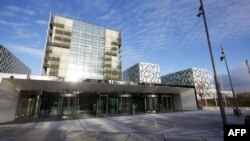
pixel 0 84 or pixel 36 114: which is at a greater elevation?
pixel 0 84

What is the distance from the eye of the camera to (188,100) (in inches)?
1075

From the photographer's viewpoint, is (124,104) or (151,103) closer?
(124,104)

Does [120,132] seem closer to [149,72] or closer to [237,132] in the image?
[237,132]

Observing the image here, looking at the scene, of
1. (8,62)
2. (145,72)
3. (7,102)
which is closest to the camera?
(7,102)

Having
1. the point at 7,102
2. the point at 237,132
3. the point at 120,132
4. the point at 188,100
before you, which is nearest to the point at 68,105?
the point at 7,102

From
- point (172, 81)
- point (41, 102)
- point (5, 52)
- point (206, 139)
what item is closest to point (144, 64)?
point (172, 81)

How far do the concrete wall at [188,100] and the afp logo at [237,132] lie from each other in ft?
83.7

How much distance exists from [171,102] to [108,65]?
22236 mm

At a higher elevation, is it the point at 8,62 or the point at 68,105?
the point at 8,62

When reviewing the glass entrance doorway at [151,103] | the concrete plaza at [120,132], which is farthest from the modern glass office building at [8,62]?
the concrete plaza at [120,132]

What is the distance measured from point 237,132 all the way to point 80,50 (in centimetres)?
4125

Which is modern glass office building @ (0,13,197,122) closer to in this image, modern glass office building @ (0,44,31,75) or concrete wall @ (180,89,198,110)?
concrete wall @ (180,89,198,110)

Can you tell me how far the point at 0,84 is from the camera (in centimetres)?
1307

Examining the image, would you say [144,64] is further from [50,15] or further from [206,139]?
[206,139]
